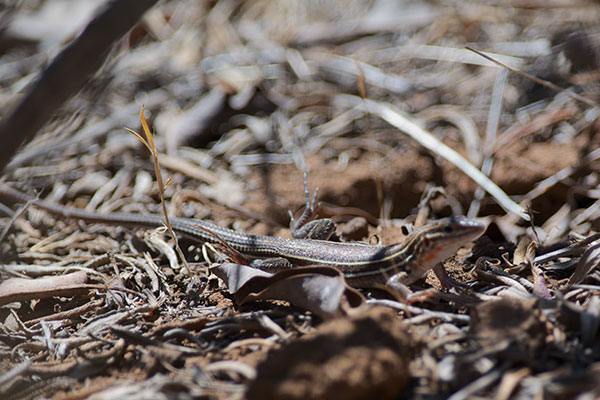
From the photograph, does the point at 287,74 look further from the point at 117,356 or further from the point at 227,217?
the point at 117,356

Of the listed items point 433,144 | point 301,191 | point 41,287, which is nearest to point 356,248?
point 301,191

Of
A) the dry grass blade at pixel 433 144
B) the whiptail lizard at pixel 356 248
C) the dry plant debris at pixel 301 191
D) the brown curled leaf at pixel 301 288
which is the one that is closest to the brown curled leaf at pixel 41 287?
the dry plant debris at pixel 301 191

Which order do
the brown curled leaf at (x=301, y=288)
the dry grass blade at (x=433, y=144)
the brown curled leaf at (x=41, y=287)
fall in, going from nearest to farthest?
the brown curled leaf at (x=301, y=288) → the brown curled leaf at (x=41, y=287) → the dry grass blade at (x=433, y=144)

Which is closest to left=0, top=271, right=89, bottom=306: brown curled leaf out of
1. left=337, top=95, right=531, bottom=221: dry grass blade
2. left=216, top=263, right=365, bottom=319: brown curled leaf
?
left=216, top=263, right=365, bottom=319: brown curled leaf

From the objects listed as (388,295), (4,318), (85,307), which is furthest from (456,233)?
(4,318)

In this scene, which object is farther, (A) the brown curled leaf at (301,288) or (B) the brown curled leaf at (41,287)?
(B) the brown curled leaf at (41,287)

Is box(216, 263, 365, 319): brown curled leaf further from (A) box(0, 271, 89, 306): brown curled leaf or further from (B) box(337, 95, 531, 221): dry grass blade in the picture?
(B) box(337, 95, 531, 221): dry grass blade

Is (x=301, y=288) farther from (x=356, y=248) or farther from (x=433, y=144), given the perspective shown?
(x=433, y=144)

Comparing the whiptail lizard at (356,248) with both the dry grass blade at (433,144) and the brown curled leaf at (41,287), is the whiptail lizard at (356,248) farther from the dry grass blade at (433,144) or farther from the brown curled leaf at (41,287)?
the dry grass blade at (433,144)
